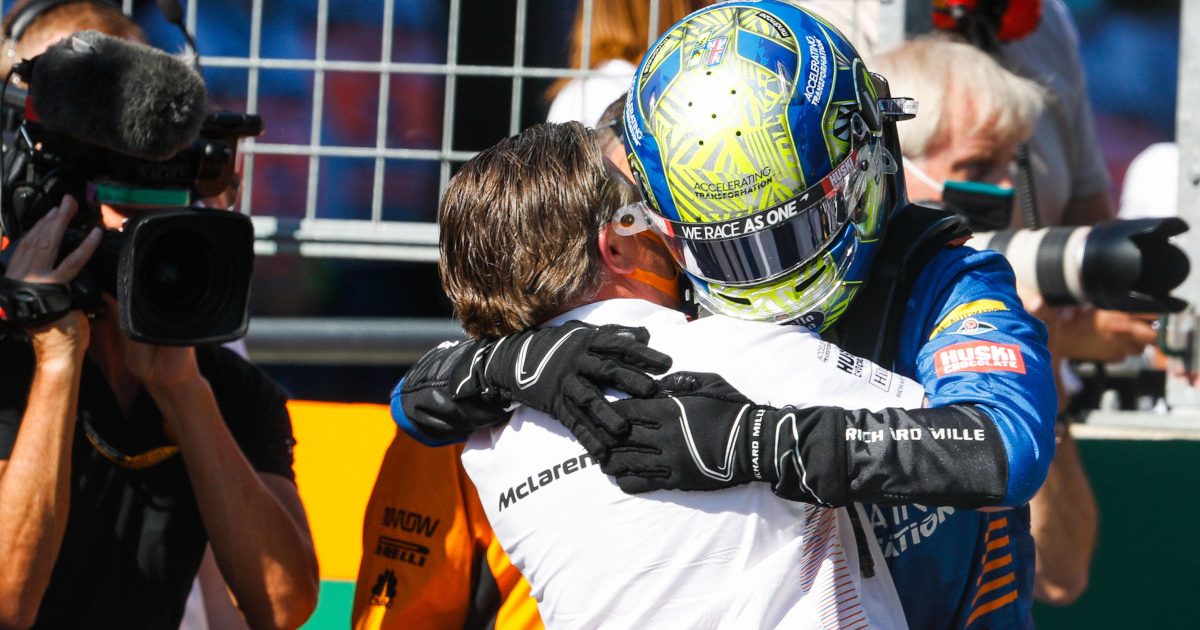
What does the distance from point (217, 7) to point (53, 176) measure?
254 cm

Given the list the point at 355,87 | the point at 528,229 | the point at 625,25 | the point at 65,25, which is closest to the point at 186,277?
the point at 65,25

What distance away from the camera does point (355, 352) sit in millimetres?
3246

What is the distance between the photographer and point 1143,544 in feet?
10.1

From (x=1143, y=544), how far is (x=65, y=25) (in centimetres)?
245

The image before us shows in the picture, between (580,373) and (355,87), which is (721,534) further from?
(355,87)

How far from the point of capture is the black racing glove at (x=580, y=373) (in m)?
1.56

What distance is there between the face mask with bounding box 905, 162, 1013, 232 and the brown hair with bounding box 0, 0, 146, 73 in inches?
60.1

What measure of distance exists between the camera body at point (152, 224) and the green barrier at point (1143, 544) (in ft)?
6.20

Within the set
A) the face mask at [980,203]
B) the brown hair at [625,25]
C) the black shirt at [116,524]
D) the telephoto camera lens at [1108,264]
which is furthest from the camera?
the brown hair at [625,25]

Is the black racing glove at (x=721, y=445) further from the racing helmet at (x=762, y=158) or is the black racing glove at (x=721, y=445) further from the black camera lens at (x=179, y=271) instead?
the black camera lens at (x=179, y=271)

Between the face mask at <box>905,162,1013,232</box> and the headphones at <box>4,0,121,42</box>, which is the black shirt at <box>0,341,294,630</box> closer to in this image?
the headphones at <box>4,0,121,42</box>

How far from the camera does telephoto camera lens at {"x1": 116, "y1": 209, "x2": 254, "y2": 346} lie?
2107 millimetres

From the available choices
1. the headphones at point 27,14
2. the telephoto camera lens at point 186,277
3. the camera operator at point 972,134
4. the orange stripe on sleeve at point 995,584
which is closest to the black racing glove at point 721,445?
the orange stripe on sleeve at point 995,584

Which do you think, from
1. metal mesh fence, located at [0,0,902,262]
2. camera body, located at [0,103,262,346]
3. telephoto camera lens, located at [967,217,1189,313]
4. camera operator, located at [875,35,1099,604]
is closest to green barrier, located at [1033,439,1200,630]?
camera operator, located at [875,35,1099,604]
